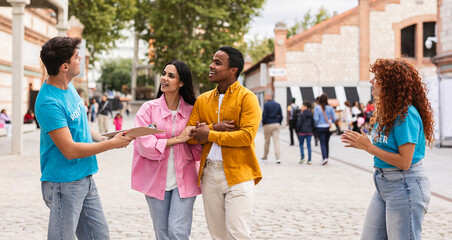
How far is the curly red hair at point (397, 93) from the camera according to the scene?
3.39 meters

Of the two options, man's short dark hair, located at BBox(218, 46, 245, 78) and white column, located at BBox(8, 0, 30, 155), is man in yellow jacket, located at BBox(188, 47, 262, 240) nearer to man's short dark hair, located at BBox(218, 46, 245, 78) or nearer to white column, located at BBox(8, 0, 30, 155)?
man's short dark hair, located at BBox(218, 46, 245, 78)

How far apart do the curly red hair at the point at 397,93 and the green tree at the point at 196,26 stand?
3692cm

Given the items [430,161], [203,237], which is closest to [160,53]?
[430,161]

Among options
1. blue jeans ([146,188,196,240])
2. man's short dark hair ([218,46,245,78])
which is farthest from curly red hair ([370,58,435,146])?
blue jeans ([146,188,196,240])

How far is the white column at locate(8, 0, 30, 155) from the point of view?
1471 cm

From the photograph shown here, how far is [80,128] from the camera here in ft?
11.3

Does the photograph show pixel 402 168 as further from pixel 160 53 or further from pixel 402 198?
pixel 160 53

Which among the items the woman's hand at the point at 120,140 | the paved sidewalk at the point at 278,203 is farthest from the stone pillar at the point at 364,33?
the woman's hand at the point at 120,140

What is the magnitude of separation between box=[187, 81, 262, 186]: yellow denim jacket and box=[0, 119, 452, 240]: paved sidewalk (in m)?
2.12

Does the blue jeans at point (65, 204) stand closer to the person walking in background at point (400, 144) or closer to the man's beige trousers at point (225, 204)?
the man's beige trousers at point (225, 204)

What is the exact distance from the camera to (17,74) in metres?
14.7

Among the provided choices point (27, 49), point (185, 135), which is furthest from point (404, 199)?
point (27, 49)

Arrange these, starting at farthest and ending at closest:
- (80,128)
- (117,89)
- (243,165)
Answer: (117,89) → (243,165) → (80,128)

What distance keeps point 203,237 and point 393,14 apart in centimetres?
3674
